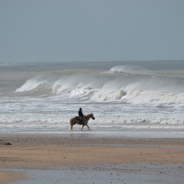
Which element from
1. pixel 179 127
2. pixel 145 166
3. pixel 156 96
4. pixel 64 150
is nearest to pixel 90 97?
pixel 156 96

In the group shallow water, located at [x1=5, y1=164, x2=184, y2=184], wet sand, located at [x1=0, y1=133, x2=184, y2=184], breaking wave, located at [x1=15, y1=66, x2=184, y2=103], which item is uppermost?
shallow water, located at [x1=5, y1=164, x2=184, y2=184]

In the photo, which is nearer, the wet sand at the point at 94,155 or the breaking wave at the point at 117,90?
the wet sand at the point at 94,155

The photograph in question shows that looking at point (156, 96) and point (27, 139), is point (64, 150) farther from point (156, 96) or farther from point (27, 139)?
point (156, 96)

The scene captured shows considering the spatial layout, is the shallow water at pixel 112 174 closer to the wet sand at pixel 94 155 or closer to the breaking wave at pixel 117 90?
the wet sand at pixel 94 155

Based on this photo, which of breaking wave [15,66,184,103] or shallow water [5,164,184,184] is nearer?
shallow water [5,164,184,184]

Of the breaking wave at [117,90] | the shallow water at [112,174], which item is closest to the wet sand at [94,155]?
the shallow water at [112,174]

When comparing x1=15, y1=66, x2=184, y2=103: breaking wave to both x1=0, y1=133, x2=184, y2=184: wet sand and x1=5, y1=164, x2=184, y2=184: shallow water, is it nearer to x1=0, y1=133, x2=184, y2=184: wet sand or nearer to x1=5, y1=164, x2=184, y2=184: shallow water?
x1=0, y1=133, x2=184, y2=184: wet sand

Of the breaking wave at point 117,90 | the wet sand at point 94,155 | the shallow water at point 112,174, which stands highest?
the shallow water at point 112,174

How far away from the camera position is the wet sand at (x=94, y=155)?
13.0 metres

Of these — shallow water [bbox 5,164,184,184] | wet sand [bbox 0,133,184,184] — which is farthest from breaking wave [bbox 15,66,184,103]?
shallow water [bbox 5,164,184,184]

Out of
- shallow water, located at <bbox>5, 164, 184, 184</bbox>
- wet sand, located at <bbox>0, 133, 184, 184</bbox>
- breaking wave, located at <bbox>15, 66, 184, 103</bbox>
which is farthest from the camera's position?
breaking wave, located at <bbox>15, 66, 184, 103</bbox>

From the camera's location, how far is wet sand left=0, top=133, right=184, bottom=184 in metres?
13.0

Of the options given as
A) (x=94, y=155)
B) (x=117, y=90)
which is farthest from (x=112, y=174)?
(x=117, y=90)

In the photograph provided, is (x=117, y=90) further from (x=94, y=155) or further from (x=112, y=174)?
(x=112, y=174)
